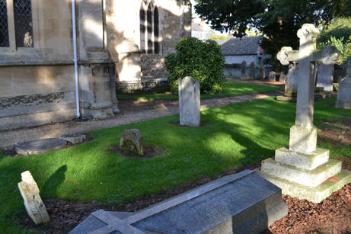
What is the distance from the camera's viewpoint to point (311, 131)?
5789mm

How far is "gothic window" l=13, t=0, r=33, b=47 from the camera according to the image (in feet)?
35.8

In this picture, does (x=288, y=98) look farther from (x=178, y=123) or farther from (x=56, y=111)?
(x=56, y=111)

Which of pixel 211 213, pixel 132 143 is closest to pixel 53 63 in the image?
pixel 132 143

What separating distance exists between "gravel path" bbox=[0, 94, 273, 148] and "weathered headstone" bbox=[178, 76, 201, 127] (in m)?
1.75

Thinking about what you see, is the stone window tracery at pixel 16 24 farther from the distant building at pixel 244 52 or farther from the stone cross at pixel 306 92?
the distant building at pixel 244 52

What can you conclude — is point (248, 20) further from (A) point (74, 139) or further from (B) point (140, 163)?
(B) point (140, 163)

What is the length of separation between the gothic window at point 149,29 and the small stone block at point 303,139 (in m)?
15.6

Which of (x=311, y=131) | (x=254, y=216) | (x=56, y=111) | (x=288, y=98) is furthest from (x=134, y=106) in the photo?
(x=254, y=216)

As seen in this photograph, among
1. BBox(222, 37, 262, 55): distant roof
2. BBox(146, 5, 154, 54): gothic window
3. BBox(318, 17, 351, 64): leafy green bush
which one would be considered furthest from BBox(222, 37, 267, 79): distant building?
BBox(146, 5, 154, 54): gothic window

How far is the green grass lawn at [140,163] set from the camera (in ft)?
19.3

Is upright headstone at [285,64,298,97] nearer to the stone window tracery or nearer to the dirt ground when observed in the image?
the stone window tracery

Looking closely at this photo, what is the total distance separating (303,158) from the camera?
5676 mm

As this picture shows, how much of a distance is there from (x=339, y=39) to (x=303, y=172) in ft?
14.4

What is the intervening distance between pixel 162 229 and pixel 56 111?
8.96 meters
